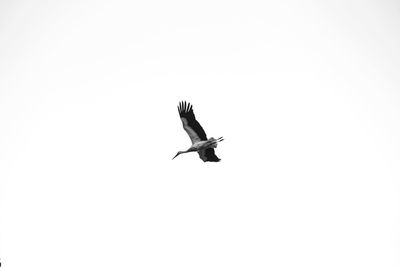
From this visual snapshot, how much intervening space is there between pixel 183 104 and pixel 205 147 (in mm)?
3044

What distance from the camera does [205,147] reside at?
122 ft

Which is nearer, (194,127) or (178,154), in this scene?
(194,127)

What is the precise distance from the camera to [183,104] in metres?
36.2

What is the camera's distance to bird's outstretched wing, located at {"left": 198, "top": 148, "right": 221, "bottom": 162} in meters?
37.9

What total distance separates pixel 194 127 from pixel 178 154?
3.16m

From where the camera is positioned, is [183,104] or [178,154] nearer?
[183,104]

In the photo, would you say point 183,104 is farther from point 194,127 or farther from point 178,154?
point 178,154

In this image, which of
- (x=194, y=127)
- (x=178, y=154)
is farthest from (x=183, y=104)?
(x=178, y=154)

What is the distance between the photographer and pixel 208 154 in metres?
38.2

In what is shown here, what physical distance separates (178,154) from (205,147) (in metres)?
2.40

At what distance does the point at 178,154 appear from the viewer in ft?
127

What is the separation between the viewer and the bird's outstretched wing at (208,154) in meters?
37.9

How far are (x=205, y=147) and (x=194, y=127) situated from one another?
161 cm
